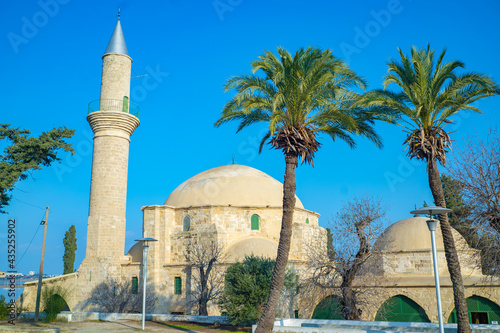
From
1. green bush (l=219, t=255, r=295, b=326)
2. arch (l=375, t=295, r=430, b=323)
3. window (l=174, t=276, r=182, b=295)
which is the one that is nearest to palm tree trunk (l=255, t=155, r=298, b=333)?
green bush (l=219, t=255, r=295, b=326)

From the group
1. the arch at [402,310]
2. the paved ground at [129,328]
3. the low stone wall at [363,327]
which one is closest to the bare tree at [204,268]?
the paved ground at [129,328]

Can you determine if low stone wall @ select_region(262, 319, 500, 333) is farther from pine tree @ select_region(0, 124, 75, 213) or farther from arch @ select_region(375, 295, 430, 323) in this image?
pine tree @ select_region(0, 124, 75, 213)

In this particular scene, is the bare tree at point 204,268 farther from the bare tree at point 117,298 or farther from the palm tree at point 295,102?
the palm tree at point 295,102

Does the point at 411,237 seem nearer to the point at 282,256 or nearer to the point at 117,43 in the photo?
the point at 282,256

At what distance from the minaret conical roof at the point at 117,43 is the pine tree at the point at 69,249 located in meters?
18.9

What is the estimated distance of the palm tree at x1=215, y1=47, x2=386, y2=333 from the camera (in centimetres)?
1371

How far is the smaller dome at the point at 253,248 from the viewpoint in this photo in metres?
23.2

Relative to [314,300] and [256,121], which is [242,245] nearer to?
[314,300]

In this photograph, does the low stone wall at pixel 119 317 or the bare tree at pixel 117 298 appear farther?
the bare tree at pixel 117 298

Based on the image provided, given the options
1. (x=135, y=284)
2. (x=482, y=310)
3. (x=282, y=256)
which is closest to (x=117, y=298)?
(x=135, y=284)

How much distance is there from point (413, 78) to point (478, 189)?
4.50 meters

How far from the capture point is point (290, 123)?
46.8 ft

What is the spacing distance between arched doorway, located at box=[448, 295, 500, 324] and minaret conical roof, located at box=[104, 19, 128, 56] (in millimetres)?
23994

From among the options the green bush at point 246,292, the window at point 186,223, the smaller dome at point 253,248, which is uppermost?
the window at point 186,223
